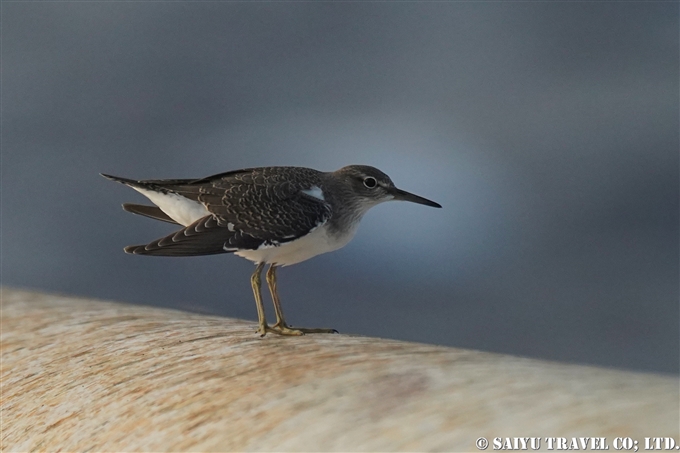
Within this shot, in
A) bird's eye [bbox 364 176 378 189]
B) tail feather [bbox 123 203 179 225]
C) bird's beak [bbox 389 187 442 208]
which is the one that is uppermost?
bird's eye [bbox 364 176 378 189]

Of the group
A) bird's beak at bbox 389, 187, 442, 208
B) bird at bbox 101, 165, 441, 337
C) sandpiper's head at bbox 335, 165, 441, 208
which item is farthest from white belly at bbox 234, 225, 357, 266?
bird's beak at bbox 389, 187, 442, 208

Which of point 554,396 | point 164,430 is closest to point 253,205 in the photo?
point 164,430

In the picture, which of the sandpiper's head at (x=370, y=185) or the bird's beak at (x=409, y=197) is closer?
the sandpiper's head at (x=370, y=185)

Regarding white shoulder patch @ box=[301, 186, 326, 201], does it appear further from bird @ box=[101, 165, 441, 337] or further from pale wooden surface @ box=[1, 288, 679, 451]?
pale wooden surface @ box=[1, 288, 679, 451]

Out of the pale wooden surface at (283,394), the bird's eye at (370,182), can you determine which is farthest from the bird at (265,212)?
the pale wooden surface at (283,394)

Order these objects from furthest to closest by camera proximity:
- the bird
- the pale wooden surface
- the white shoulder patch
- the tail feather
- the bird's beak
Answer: the bird's beak < the tail feather < the white shoulder patch < the bird < the pale wooden surface

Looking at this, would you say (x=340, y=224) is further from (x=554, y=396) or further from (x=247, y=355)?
(x=554, y=396)

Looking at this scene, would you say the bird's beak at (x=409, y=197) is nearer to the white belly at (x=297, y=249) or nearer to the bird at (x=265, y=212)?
the bird at (x=265, y=212)
